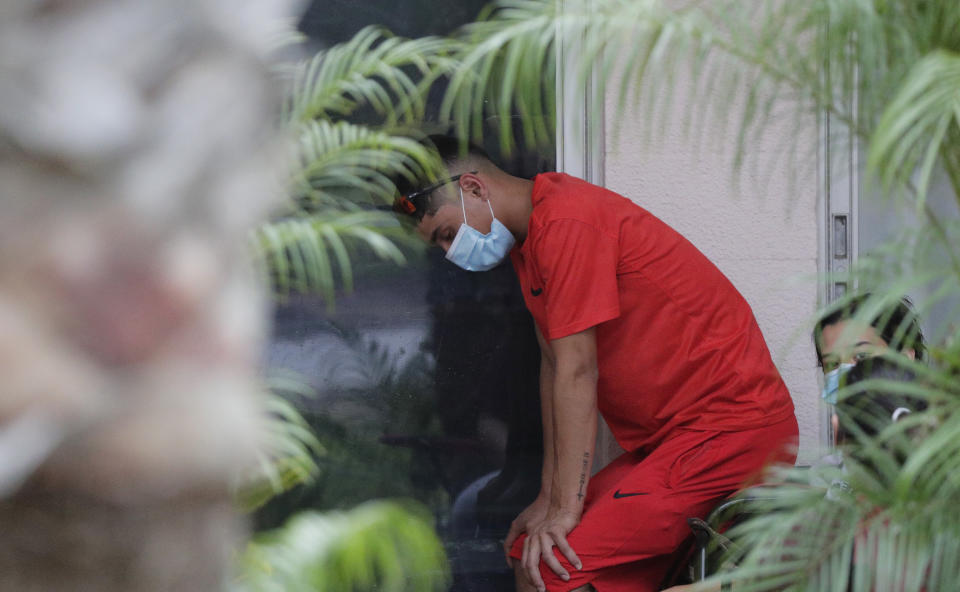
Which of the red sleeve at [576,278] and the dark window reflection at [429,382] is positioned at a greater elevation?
the red sleeve at [576,278]

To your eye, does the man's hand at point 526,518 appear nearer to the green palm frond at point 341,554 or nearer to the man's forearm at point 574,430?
the man's forearm at point 574,430

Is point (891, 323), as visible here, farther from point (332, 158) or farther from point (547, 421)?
point (332, 158)

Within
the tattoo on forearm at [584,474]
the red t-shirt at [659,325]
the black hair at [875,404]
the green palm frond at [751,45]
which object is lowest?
the tattoo on forearm at [584,474]

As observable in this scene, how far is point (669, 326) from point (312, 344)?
3.89ft

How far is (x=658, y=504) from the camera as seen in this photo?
253 cm

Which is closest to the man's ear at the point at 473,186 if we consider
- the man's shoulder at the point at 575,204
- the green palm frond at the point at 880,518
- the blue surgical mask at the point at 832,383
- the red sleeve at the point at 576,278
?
the man's shoulder at the point at 575,204

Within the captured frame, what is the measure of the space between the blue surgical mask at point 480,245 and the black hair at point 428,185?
9cm

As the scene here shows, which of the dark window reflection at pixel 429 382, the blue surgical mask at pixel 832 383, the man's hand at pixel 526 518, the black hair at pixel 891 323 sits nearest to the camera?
the black hair at pixel 891 323

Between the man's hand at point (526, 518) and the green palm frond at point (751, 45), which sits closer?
the green palm frond at point (751, 45)

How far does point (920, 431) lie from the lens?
158 cm

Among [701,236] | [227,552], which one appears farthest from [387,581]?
[701,236]

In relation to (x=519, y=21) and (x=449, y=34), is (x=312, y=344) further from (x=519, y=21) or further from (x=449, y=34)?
(x=519, y=21)

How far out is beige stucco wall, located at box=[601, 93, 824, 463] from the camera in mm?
3199

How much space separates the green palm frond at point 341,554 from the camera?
1.36 meters
